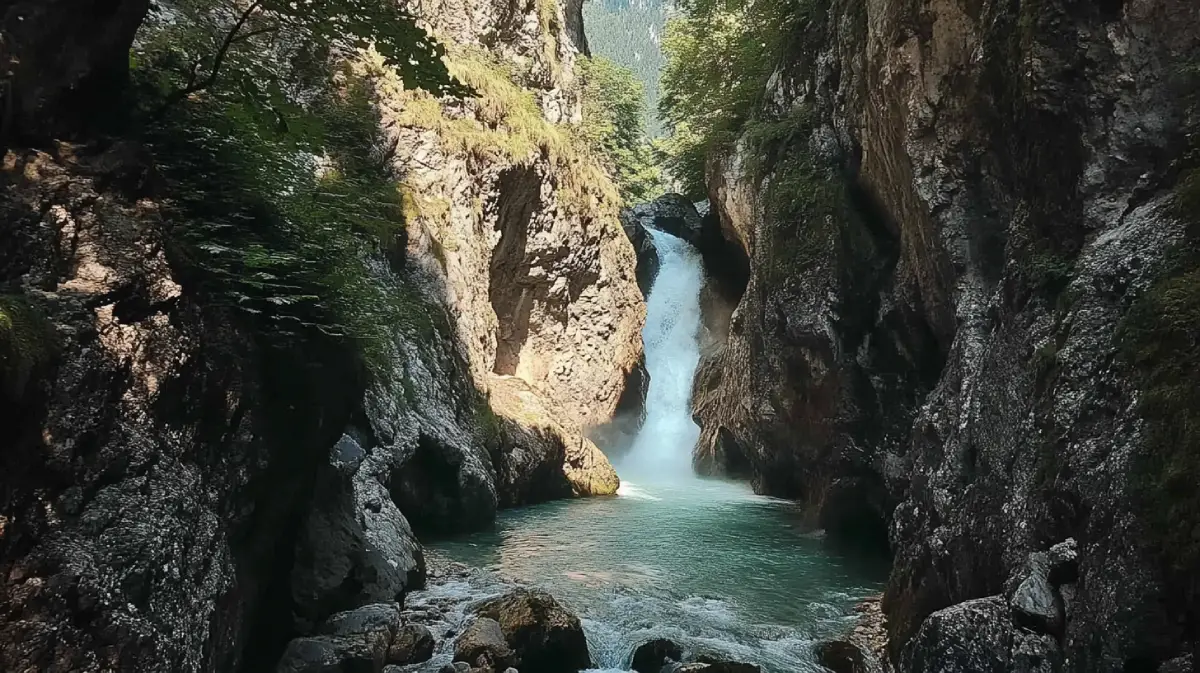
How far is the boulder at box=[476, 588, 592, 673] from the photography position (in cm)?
770

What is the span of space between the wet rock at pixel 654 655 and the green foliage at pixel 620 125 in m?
27.0

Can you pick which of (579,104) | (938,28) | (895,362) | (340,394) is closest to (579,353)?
(579,104)

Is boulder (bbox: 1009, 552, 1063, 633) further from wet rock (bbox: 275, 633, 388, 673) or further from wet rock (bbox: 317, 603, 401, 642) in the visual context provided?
wet rock (bbox: 317, 603, 401, 642)

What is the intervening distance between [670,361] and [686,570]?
21092 millimetres

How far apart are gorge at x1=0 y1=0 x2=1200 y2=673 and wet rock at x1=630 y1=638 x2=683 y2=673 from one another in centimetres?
3

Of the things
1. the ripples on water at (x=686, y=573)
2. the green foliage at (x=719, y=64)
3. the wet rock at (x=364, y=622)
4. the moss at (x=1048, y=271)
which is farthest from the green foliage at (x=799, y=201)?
the wet rock at (x=364, y=622)

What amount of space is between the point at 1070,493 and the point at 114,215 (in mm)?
7073

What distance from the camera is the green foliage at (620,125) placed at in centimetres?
3465

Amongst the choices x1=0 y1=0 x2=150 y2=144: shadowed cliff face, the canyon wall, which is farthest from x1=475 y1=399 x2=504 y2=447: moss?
x1=0 y1=0 x2=150 y2=144: shadowed cliff face

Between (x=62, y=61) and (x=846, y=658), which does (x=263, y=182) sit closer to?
(x=62, y=61)

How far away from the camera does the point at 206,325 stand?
507cm

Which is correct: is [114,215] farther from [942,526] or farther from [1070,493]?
[942,526]

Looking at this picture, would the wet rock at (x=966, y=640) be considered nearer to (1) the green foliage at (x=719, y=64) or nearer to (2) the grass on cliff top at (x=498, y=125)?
(2) the grass on cliff top at (x=498, y=125)

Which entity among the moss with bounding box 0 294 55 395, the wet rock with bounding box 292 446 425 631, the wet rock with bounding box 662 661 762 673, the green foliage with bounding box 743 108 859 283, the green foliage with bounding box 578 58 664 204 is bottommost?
the wet rock with bounding box 662 661 762 673
